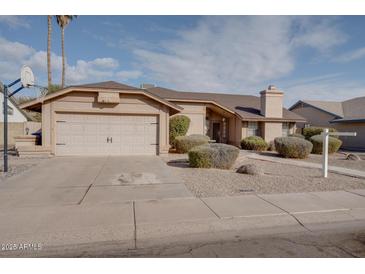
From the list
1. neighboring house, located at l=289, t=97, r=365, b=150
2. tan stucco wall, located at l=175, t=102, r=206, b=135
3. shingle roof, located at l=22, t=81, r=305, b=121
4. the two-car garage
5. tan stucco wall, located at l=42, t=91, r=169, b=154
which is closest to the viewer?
tan stucco wall, located at l=42, t=91, r=169, b=154

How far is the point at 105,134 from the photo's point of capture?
13.5m

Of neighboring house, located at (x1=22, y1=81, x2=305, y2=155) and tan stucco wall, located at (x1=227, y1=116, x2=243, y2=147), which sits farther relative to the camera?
tan stucco wall, located at (x1=227, y1=116, x2=243, y2=147)

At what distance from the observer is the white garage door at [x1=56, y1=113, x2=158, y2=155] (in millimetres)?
13188

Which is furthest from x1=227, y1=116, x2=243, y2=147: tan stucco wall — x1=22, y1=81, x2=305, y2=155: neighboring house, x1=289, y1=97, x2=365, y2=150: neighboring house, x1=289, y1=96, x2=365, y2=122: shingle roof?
x1=289, y1=96, x2=365, y2=122: shingle roof

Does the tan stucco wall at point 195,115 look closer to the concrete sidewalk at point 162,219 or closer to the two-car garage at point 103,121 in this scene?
the two-car garage at point 103,121

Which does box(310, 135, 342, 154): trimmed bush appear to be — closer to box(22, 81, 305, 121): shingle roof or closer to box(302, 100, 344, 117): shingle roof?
box(22, 81, 305, 121): shingle roof

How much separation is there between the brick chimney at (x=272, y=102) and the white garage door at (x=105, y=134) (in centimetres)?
1080

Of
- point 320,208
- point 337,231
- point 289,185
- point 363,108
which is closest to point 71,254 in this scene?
point 337,231

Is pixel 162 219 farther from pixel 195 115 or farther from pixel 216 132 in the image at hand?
pixel 216 132

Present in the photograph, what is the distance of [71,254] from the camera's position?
358 cm

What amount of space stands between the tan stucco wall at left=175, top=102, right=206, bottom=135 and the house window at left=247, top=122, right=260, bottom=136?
403cm

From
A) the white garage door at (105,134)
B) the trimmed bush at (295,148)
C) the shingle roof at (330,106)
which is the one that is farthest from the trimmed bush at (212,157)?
the shingle roof at (330,106)

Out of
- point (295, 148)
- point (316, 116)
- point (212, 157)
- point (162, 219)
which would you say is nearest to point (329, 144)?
point (295, 148)

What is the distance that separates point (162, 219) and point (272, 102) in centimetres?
1836
